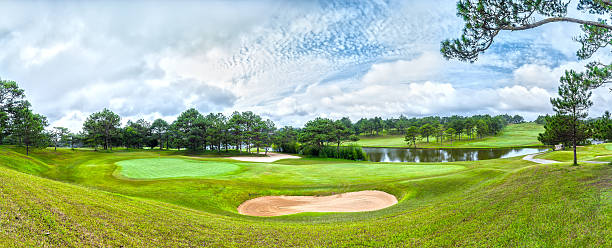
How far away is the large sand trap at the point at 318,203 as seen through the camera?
13.9 m

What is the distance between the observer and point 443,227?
24.4ft

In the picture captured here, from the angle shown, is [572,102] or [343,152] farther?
[343,152]

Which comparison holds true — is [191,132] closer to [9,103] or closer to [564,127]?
[9,103]

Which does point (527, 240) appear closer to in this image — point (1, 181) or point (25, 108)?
point (1, 181)

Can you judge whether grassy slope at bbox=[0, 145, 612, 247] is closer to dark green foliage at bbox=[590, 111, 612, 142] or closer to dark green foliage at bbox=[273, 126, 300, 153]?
dark green foliage at bbox=[590, 111, 612, 142]

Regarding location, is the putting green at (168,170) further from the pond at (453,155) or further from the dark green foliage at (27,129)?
the pond at (453,155)

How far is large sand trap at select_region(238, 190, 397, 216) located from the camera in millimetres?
13891

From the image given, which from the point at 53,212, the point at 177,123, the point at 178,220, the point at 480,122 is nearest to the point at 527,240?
the point at 178,220


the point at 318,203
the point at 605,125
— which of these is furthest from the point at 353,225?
the point at 605,125

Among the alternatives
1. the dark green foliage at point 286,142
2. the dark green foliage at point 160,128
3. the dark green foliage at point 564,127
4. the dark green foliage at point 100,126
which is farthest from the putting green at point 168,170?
the dark green foliage at point 160,128

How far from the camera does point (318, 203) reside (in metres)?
15.5

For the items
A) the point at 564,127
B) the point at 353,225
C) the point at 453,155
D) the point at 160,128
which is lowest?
the point at 453,155

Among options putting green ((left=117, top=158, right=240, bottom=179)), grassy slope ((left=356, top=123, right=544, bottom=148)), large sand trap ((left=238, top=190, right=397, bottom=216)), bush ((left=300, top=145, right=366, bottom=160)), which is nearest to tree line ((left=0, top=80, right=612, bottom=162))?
bush ((left=300, top=145, right=366, bottom=160))

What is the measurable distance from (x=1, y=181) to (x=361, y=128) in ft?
476
